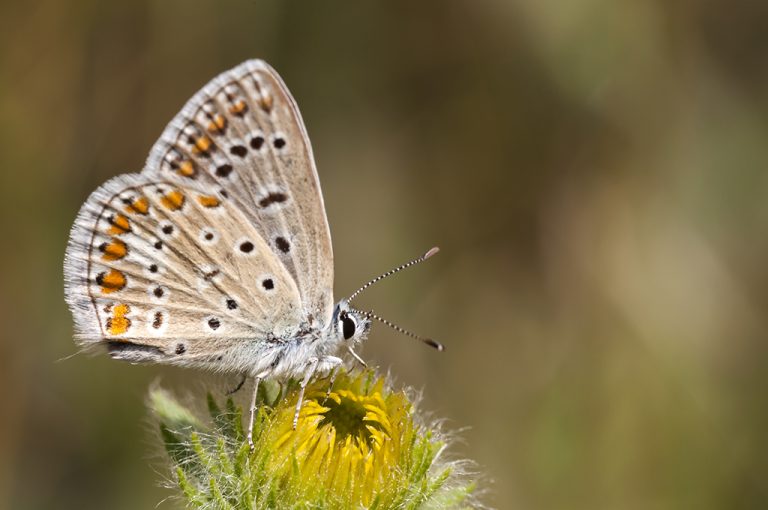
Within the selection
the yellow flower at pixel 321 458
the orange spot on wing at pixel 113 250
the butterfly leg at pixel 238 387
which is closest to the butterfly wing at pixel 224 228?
the orange spot on wing at pixel 113 250

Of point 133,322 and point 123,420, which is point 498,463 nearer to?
point 123,420

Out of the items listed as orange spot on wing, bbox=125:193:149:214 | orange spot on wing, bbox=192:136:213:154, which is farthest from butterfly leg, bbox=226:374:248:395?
orange spot on wing, bbox=192:136:213:154

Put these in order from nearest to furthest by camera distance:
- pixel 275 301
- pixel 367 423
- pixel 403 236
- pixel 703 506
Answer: pixel 367 423 < pixel 275 301 < pixel 703 506 < pixel 403 236

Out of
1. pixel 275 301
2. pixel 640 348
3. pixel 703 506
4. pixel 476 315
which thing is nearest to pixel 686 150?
pixel 640 348

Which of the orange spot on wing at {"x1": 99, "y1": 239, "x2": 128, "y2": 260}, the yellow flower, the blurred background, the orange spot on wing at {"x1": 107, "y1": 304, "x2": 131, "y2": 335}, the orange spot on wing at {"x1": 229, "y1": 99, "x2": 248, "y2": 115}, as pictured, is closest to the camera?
the yellow flower

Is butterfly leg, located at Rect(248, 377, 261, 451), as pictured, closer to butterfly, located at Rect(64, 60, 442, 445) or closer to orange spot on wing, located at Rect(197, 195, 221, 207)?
butterfly, located at Rect(64, 60, 442, 445)

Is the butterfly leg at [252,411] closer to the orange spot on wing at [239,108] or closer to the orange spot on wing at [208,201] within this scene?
the orange spot on wing at [208,201]
